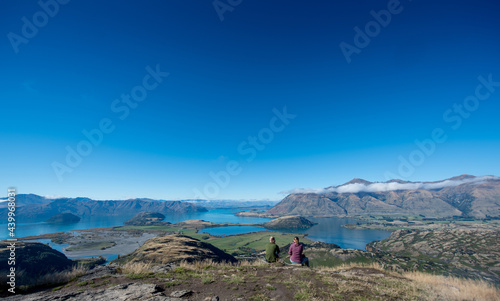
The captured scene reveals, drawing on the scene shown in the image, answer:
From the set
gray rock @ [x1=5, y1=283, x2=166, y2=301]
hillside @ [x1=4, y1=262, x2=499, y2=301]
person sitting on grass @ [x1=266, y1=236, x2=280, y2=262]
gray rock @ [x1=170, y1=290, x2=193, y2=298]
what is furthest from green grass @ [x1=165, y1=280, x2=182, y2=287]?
person sitting on grass @ [x1=266, y1=236, x2=280, y2=262]

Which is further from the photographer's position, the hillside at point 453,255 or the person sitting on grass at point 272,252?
the hillside at point 453,255

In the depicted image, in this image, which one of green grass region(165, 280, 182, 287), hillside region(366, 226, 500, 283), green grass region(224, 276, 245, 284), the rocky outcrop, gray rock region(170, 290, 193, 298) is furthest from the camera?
hillside region(366, 226, 500, 283)

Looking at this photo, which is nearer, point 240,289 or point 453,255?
point 240,289

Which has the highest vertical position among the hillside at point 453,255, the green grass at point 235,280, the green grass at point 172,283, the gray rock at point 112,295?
the gray rock at point 112,295

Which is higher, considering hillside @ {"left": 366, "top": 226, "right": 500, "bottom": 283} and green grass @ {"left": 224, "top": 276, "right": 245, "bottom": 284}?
green grass @ {"left": 224, "top": 276, "right": 245, "bottom": 284}

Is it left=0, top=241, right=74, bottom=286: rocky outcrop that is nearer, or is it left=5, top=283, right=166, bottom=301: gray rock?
left=5, top=283, right=166, bottom=301: gray rock

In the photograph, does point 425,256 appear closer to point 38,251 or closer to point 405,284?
point 405,284

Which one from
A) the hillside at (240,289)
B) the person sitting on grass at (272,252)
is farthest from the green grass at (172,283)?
the person sitting on grass at (272,252)

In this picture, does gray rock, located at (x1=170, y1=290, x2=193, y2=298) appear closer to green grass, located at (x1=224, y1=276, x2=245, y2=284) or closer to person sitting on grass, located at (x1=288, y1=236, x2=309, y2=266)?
→ green grass, located at (x1=224, y1=276, x2=245, y2=284)

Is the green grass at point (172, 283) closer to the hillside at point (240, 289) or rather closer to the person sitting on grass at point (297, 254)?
the hillside at point (240, 289)

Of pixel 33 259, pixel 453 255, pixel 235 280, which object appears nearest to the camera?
pixel 235 280

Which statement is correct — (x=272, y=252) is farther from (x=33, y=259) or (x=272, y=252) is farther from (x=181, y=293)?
(x=33, y=259)

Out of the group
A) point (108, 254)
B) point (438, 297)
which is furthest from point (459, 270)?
point (108, 254)

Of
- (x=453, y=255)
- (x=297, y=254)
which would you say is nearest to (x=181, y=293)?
(x=297, y=254)
